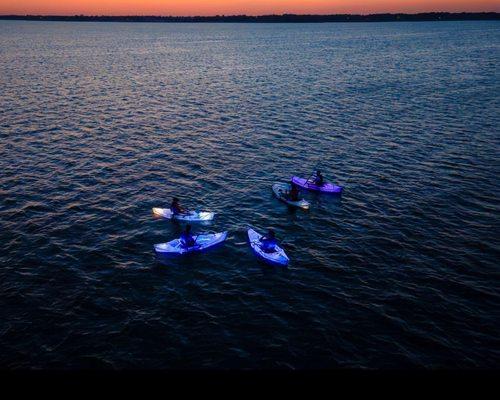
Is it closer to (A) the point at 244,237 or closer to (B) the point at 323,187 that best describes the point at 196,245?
(A) the point at 244,237

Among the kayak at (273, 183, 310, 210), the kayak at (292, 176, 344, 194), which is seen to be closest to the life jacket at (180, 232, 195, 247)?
the kayak at (273, 183, 310, 210)

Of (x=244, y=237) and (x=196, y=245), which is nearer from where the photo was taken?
(x=196, y=245)

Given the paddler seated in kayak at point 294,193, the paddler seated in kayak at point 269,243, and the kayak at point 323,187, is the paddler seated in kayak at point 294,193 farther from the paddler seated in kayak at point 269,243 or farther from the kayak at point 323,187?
the paddler seated in kayak at point 269,243

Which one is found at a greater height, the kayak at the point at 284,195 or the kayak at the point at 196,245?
the kayak at the point at 196,245

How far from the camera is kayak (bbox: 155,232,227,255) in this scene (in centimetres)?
2825

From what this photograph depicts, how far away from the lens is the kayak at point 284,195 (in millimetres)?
35125

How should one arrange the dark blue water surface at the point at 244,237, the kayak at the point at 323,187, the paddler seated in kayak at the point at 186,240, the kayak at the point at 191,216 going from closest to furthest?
the dark blue water surface at the point at 244,237 < the paddler seated in kayak at the point at 186,240 < the kayak at the point at 191,216 < the kayak at the point at 323,187

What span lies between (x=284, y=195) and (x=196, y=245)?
10.9 metres

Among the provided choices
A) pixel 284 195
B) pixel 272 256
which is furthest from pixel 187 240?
pixel 284 195

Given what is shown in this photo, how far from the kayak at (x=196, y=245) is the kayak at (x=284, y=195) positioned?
7.86 m

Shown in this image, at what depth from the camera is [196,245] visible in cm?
2888

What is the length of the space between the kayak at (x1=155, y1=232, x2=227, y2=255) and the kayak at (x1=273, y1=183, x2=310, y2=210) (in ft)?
25.8

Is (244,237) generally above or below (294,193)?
below

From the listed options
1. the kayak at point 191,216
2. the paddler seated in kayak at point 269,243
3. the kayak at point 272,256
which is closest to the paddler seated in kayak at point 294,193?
the kayak at point 191,216
